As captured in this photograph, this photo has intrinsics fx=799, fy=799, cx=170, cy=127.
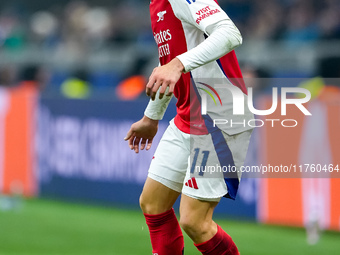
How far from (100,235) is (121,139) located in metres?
1.72

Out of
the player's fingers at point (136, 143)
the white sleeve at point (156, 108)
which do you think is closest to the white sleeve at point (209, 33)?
the white sleeve at point (156, 108)

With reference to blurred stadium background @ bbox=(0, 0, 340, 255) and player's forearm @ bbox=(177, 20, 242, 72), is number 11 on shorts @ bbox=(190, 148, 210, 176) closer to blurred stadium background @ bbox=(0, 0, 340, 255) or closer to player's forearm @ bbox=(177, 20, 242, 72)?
player's forearm @ bbox=(177, 20, 242, 72)

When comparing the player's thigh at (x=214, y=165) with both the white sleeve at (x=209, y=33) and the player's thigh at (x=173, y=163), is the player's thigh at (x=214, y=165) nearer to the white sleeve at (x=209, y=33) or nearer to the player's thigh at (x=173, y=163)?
the player's thigh at (x=173, y=163)

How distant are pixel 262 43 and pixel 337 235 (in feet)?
13.8

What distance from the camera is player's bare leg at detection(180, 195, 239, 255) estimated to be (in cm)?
452

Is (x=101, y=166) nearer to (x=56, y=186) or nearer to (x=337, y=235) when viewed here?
(x=56, y=186)

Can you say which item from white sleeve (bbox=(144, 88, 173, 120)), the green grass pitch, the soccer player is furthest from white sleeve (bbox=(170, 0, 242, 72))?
the green grass pitch

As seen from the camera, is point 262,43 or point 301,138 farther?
point 262,43

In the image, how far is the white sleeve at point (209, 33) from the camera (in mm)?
4156

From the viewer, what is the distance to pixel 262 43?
37.1 feet

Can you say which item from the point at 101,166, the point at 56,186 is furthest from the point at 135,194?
the point at 56,186

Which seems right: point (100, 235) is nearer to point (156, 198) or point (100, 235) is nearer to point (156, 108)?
point (156, 108)

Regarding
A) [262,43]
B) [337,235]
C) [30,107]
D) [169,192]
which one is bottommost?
[337,235]

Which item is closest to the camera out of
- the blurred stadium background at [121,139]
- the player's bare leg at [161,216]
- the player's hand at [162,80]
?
the player's hand at [162,80]
